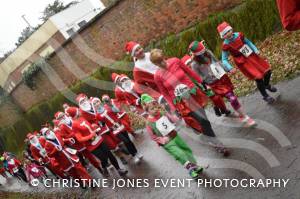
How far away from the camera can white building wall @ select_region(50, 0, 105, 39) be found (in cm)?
4220

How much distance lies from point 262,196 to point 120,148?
5998mm

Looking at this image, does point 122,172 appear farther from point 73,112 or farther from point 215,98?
point 215,98

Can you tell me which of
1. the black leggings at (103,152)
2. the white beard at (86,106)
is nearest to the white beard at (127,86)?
the white beard at (86,106)

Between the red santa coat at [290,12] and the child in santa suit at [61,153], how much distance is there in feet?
26.4

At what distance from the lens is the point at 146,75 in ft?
31.3

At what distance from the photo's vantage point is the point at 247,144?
24.8ft

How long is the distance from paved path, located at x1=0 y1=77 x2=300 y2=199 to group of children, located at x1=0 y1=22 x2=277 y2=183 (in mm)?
264

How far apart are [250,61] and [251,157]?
2.17 meters

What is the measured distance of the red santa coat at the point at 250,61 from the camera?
328 inches

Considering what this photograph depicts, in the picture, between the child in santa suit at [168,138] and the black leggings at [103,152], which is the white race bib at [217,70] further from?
the black leggings at [103,152]

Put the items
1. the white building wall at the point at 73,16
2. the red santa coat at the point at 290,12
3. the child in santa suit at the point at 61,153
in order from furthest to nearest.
Result: 1. the white building wall at the point at 73,16
2. the child in santa suit at the point at 61,153
3. the red santa coat at the point at 290,12

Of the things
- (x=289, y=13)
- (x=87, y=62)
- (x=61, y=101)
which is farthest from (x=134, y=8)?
(x=289, y=13)

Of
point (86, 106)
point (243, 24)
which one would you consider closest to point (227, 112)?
point (86, 106)

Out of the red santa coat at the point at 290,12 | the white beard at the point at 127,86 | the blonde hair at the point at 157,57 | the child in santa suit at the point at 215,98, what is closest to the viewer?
the red santa coat at the point at 290,12
